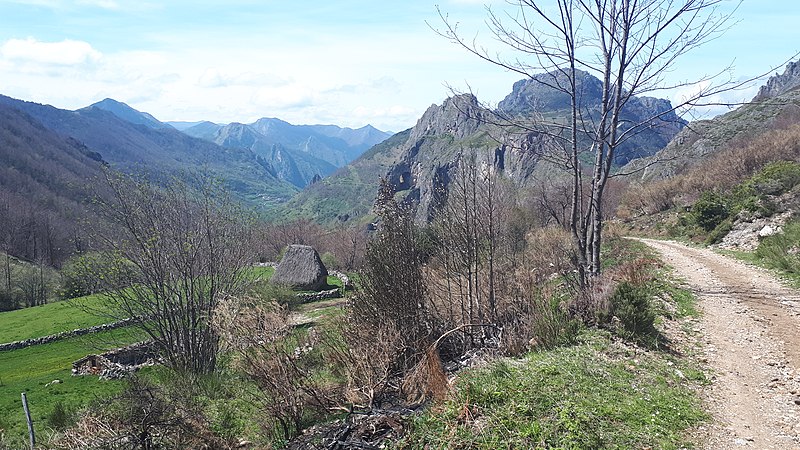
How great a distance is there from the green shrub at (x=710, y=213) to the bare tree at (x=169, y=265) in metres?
19.7

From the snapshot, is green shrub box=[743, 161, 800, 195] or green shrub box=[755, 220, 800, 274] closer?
green shrub box=[755, 220, 800, 274]

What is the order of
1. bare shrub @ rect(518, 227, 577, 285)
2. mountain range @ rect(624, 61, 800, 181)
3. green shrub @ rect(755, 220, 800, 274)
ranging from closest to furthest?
mountain range @ rect(624, 61, 800, 181) < green shrub @ rect(755, 220, 800, 274) < bare shrub @ rect(518, 227, 577, 285)

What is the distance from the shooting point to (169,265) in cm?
1419

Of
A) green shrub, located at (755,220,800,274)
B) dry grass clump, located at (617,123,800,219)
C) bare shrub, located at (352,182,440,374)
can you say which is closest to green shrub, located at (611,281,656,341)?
Result: bare shrub, located at (352,182,440,374)

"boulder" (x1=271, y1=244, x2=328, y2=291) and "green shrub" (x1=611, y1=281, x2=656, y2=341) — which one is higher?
"green shrub" (x1=611, y1=281, x2=656, y2=341)

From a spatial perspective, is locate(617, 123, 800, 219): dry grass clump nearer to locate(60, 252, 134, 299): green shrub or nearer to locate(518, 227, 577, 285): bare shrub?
locate(518, 227, 577, 285): bare shrub

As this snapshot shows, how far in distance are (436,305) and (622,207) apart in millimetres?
32799

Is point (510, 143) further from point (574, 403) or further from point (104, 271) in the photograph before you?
point (104, 271)

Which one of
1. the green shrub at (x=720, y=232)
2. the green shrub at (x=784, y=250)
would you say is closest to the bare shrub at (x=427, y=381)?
the green shrub at (x=784, y=250)

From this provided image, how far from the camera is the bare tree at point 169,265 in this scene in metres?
13.8

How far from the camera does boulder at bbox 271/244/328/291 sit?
Answer: 3700cm

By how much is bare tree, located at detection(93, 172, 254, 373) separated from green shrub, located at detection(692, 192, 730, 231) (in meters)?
19.7

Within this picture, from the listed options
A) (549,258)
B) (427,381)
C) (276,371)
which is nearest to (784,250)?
(549,258)

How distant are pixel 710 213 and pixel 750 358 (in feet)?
56.6
